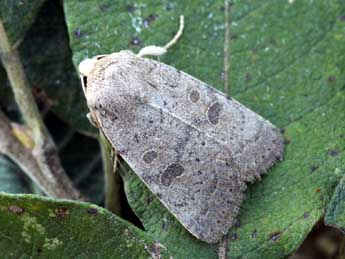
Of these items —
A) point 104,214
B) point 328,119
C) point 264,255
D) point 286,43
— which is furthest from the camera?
point 286,43

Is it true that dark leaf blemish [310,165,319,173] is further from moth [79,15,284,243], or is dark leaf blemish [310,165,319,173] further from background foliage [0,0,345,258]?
moth [79,15,284,243]

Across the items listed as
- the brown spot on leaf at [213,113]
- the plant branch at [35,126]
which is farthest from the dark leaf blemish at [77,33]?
the brown spot on leaf at [213,113]

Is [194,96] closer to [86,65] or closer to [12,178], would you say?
[86,65]

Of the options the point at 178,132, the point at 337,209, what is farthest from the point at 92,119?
the point at 337,209

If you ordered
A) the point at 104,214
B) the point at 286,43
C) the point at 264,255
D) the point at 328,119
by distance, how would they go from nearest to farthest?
the point at 104,214 < the point at 264,255 < the point at 328,119 < the point at 286,43

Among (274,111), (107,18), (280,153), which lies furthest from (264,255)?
(107,18)

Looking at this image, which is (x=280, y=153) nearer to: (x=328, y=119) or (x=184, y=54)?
(x=328, y=119)
